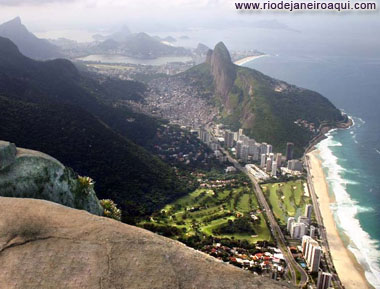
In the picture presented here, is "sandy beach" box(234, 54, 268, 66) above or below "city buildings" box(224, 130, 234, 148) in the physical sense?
above

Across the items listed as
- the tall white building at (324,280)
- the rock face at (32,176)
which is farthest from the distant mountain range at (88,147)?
the rock face at (32,176)

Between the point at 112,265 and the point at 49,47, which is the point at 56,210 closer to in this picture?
the point at 112,265

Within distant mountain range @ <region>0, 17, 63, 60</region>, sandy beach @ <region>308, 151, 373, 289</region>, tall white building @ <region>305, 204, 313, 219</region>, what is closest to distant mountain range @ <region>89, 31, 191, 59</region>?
distant mountain range @ <region>0, 17, 63, 60</region>

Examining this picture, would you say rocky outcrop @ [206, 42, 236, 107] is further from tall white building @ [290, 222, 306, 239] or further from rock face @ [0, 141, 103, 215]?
rock face @ [0, 141, 103, 215]

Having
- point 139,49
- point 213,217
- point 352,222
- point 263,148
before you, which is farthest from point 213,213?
point 139,49

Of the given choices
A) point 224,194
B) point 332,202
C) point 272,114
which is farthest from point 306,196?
point 272,114

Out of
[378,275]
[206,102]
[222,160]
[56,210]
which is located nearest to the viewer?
[56,210]
